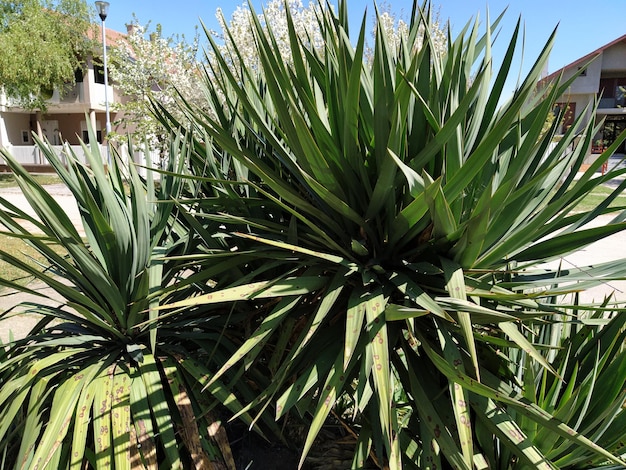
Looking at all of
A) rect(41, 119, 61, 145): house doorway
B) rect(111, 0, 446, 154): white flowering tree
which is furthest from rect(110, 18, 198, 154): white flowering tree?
rect(41, 119, 61, 145): house doorway

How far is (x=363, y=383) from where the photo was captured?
1509mm

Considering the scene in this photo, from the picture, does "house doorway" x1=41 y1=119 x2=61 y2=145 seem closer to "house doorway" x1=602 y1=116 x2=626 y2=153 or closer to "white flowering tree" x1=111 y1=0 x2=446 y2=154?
"white flowering tree" x1=111 y1=0 x2=446 y2=154

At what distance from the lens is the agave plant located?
59.4 inches

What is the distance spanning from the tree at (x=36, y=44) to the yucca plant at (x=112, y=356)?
70.4 ft

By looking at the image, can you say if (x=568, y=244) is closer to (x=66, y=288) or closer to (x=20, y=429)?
(x=66, y=288)

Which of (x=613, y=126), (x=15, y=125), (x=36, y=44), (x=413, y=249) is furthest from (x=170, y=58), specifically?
(x=613, y=126)

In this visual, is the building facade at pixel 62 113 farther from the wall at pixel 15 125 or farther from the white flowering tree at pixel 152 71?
the white flowering tree at pixel 152 71

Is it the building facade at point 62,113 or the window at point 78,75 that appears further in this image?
the window at point 78,75

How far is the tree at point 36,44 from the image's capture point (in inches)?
770

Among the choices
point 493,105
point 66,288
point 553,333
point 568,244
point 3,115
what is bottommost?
point 553,333

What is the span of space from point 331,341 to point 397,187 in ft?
2.11

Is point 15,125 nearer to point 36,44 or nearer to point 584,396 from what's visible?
point 36,44

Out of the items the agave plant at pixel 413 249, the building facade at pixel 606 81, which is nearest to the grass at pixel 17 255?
the agave plant at pixel 413 249

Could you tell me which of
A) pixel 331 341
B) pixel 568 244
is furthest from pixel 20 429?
pixel 568 244
